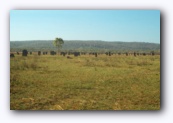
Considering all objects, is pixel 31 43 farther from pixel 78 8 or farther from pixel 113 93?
pixel 113 93

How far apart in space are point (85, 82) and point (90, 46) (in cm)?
60

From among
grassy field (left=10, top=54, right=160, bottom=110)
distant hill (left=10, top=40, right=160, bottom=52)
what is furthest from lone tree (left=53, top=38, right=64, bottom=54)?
grassy field (left=10, top=54, right=160, bottom=110)

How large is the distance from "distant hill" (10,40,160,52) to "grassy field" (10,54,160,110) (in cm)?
15

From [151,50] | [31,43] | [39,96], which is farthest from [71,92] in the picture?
[151,50]

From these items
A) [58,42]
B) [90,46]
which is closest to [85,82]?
[90,46]

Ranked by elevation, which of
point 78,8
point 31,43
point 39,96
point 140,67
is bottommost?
point 39,96

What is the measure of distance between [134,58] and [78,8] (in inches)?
49.1

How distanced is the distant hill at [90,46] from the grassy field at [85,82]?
15 cm

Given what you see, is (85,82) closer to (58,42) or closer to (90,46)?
(90,46)

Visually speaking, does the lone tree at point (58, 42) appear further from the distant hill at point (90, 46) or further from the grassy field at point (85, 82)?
the grassy field at point (85, 82)

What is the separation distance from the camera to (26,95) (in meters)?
6.47

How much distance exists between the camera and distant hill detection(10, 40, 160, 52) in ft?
21.4

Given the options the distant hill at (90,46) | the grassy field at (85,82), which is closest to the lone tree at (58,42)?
the distant hill at (90,46)

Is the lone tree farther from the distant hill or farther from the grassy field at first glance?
the grassy field
